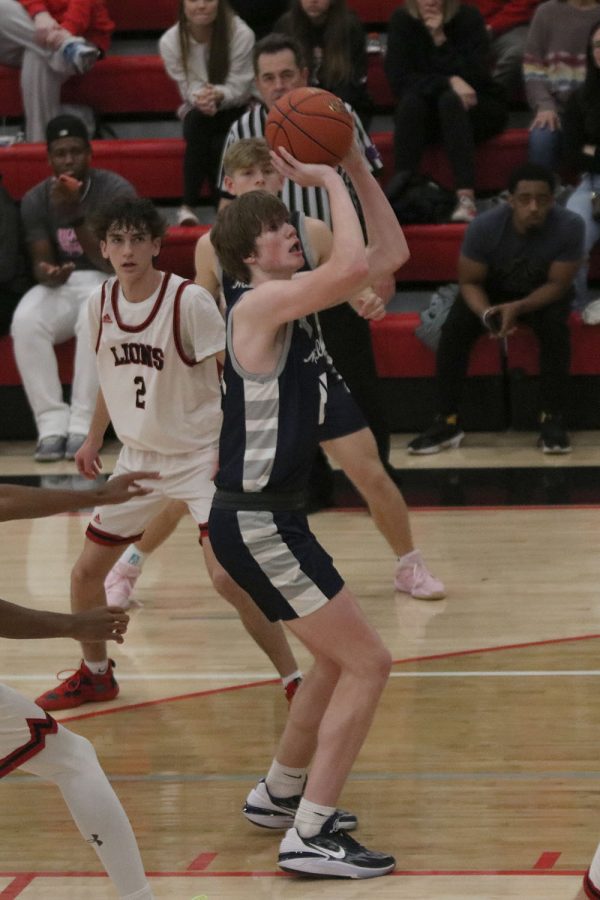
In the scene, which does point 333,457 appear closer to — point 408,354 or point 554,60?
point 408,354

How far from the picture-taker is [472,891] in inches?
149

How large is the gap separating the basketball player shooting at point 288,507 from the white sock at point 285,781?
22 cm

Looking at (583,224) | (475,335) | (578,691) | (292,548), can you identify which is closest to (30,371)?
(475,335)

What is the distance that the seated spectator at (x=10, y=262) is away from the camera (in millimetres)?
9367

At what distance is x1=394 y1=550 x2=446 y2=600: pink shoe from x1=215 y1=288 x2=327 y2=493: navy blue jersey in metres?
2.33

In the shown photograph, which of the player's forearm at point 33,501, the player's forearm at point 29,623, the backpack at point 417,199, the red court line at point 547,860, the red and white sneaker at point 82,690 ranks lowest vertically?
the red and white sneaker at point 82,690

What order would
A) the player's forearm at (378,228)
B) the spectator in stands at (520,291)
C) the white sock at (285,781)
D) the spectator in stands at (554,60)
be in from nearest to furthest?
the white sock at (285,781)
the player's forearm at (378,228)
the spectator in stands at (520,291)
the spectator in stands at (554,60)

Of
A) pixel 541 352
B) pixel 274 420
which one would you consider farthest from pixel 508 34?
pixel 274 420

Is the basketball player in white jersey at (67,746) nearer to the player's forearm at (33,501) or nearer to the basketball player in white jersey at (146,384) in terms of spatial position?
the player's forearm at (33,501)

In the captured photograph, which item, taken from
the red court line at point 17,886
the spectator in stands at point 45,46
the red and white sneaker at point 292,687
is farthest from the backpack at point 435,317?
the red court line at point 17,886

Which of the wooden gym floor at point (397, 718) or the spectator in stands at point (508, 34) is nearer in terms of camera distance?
the wooden gym floor at point (397, 718)

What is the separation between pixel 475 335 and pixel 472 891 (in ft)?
17.6

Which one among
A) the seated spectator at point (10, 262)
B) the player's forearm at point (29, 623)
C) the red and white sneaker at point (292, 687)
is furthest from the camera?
the seated spectator at point (10, 262)

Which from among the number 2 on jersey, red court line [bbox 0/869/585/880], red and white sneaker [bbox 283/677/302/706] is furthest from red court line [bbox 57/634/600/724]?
red court line [bbox 0/869/585/880]
